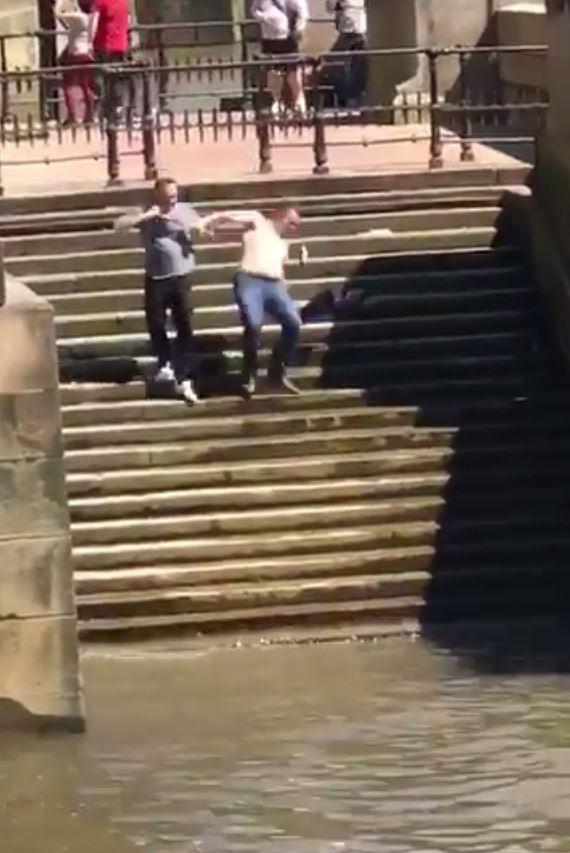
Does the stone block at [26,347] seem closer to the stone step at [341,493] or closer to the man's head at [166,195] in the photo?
the stone step at [341,493]

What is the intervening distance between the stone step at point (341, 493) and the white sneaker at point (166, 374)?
1021mm

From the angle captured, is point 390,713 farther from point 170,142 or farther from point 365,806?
point 170,142

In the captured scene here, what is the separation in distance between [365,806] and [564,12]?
7.98 meters

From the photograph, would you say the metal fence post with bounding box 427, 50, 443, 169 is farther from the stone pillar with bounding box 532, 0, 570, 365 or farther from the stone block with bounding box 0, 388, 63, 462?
the stone block with bounding box 0, 388, 63, 462

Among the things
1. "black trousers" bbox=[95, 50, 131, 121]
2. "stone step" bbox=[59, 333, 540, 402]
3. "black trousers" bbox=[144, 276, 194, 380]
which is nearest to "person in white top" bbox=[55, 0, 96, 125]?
"black trousers" bbox=[95, 50, 131, 121]

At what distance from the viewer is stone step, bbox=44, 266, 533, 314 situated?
1700cm

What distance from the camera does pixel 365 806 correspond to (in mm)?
10875

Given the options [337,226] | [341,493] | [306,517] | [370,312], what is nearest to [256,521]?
[306,517]

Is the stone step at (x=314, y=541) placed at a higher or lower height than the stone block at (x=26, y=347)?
lower

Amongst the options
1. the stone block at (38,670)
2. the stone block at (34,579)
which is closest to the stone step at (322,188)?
the stone block at (34,579)

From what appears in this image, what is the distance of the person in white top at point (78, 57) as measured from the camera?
23.8m

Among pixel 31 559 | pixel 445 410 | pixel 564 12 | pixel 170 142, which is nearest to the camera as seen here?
pixel 31 559

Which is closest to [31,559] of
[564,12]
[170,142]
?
[564,12]

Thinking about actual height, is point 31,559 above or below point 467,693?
above
